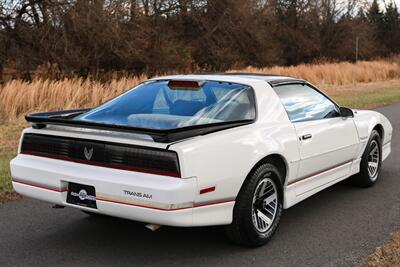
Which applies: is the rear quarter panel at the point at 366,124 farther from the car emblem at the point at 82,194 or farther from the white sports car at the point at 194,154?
the car emblem at the point at 82,194

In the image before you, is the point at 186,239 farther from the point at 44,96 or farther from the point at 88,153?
the point at 44,96

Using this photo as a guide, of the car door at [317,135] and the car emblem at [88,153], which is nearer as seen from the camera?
the car emblem at [88,153]

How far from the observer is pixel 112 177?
3.89m

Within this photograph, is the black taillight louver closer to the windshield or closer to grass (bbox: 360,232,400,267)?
the windshield

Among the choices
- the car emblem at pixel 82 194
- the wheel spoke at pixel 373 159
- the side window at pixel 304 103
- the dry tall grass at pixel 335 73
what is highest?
the side window at pixel 304 103

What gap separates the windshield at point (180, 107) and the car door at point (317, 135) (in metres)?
0.53

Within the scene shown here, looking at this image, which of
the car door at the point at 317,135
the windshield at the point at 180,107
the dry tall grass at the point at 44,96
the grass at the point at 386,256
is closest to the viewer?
the grass at the point at 386,256

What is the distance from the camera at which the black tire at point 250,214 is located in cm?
415

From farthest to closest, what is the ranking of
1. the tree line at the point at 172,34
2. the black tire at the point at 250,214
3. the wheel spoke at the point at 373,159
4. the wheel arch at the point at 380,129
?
the tree line at the point at 172,34, the wheel arch at the point at 380,129, the wheel spoke at the point at 373,159, the black tire at the point at 250,214

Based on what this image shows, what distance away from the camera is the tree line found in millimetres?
21984

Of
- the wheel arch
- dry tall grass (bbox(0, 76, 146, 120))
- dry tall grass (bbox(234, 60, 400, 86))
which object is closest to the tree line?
dry tall grass (bbox(234, 60, 400, 86))

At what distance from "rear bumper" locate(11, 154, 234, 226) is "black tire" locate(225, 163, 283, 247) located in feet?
0.39

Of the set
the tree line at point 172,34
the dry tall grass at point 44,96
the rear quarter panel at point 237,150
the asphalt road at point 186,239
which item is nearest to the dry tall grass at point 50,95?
the dry tall grass at point 44,96

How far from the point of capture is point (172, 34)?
3244cm
